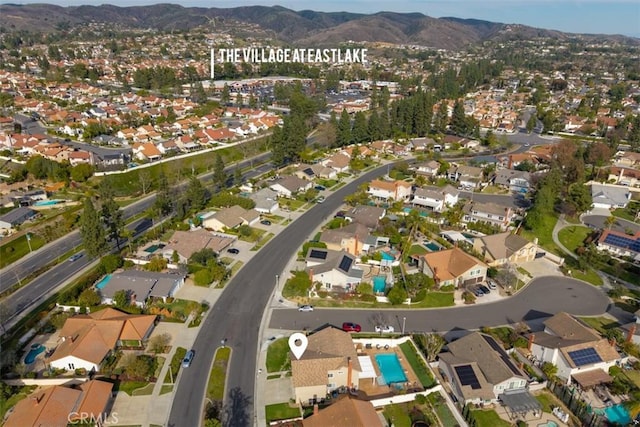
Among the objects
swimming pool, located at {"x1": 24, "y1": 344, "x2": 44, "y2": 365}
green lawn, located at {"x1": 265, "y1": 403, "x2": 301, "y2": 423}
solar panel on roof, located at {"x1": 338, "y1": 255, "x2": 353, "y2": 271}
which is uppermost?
solar panel on roof, located at {"x1": 338, "y1": 255, "x2": 353, "y2": 271}

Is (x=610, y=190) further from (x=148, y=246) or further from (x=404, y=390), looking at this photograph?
(x=148, y=246)

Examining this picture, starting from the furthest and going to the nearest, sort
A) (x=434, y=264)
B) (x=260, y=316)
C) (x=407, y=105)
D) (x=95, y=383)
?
(x=407, y=105) < (x=434, y=264) < (x=260, y=316) < (x=95, y=383)

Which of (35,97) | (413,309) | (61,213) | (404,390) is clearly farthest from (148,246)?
(35,97)

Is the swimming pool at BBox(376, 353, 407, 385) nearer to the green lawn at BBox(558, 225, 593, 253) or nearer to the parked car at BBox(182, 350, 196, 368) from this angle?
the parked car at BBox(182, 350, 196, 368)

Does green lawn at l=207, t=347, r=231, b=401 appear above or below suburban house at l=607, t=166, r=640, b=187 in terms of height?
below

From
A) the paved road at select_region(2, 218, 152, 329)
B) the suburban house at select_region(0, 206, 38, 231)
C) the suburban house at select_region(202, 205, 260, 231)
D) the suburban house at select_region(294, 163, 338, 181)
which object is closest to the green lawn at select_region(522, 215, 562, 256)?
the suburban house at select_region(294, 163, 338, 181)

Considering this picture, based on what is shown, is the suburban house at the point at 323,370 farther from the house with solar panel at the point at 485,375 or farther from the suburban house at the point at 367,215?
the suburban house at the point at 367,215

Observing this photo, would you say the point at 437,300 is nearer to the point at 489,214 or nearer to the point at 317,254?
the point at 317,254
